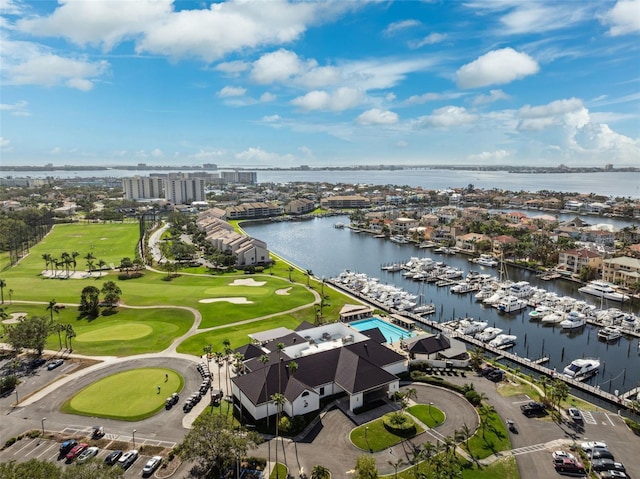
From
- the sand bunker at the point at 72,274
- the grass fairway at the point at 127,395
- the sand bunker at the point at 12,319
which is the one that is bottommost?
the grass fairway at the point at 127,395

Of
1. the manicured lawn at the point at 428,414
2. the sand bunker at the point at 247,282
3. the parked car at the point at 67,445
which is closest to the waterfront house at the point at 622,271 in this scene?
the manicured lawn at the point at 428,414

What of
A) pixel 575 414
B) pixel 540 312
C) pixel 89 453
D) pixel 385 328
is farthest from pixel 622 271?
pixel 89 453

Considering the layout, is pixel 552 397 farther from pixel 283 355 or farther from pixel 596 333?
pixel 596 333

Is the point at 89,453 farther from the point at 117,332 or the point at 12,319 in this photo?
the point at 12,319

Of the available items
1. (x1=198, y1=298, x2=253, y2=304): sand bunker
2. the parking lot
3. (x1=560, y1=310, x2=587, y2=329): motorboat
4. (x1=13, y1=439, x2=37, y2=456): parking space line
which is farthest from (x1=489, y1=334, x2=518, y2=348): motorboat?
(x1=13, y1=439, x2=37, y2=456): parking space line

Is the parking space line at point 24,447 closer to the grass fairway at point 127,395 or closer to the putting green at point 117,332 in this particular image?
the grass fairway at point 127,395

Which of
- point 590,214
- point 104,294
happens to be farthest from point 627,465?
point 590,214
